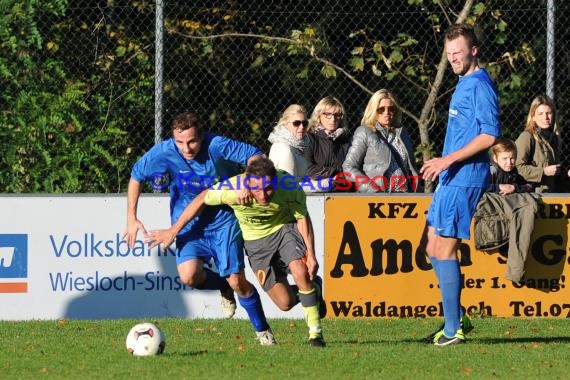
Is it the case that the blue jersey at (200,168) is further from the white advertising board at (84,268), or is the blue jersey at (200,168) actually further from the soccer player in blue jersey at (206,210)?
the white advertising board at (84,268)

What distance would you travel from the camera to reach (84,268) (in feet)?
38.0

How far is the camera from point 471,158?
29.0 ft

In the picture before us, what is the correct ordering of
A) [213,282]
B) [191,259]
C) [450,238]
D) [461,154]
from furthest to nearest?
[213,282], [191,259], [450,238], [461,154]

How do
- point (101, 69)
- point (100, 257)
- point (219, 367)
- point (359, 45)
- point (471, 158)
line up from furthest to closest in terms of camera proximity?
point (359, 45) → point (101, 69) → point (100, 257) → point (471, 158) → point (219, 367)

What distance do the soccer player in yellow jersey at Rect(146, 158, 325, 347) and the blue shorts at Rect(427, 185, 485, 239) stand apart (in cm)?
92

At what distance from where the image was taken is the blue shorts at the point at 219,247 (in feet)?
30.9

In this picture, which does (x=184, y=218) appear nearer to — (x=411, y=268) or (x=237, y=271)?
(x=237, y=271)

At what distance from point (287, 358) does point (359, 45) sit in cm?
604

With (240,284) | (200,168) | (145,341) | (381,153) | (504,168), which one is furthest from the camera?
(504,168)

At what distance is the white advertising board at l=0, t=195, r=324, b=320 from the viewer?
37.9 ft

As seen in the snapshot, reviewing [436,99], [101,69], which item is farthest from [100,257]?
[436,99]

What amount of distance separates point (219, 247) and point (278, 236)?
578 mm

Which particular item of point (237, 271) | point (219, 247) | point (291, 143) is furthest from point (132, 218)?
point (291, 143)

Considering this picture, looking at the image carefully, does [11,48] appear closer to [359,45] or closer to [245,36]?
[245,36]
